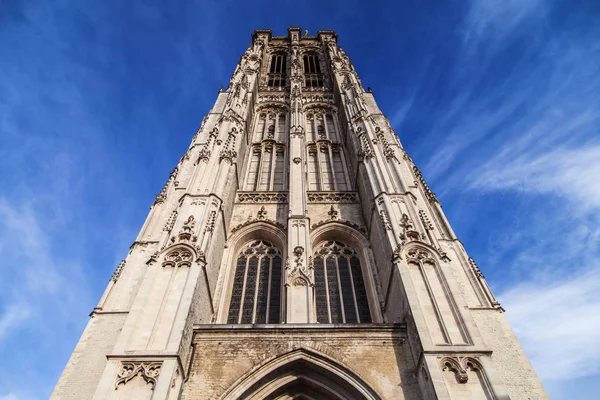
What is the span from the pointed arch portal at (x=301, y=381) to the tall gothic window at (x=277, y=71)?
22.2 meters

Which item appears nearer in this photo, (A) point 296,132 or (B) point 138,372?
(B) point 138,372

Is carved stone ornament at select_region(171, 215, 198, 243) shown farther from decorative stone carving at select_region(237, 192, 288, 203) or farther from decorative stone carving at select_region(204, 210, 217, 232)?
decorative stone carving at select_region(237, 192, 288, 203)

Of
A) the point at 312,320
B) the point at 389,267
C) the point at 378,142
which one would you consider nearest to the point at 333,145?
the point at 378,142

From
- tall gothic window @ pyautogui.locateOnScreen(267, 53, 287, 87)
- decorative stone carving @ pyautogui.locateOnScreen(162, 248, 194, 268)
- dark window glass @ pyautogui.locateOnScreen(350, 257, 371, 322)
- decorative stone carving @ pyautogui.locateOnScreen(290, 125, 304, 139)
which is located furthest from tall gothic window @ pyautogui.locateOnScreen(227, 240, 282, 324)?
tall gothic window @ pyautogui.locateOnScreen(267, 53, 287, 87)

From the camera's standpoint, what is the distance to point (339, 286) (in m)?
13.6

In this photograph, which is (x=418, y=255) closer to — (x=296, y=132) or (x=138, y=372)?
(x=138, y=372)

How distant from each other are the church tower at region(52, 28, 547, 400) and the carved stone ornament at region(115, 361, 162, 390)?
0.08 feet

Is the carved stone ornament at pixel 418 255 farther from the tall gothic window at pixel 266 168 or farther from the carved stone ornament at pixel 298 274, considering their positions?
the tall gothic window at pixel 266 168

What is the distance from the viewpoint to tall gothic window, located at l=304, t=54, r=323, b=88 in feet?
95.4

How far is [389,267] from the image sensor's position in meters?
12.1

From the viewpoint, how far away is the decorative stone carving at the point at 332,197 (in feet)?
55.8

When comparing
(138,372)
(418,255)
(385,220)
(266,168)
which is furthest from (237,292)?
(266,168)

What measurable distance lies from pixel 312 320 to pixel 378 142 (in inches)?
348

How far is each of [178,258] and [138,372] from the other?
3257 mm
